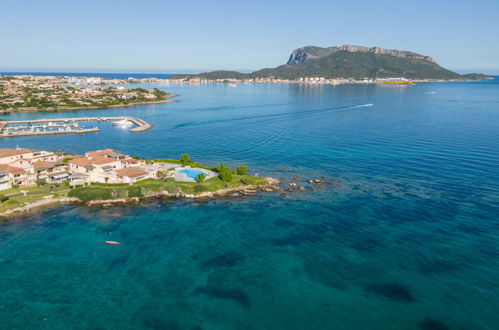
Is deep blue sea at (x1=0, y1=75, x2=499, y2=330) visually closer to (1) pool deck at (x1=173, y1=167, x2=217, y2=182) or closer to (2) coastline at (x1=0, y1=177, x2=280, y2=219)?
(2) coastline at (x1=0, y1=177, x2=280, y2=219)

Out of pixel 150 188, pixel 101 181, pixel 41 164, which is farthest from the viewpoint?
pixel 41 164

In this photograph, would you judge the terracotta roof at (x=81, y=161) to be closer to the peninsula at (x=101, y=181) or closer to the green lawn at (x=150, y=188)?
the peninsula at (x=101, y=181)

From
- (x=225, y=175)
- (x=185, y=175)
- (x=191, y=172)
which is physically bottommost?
(x=185, y=175)

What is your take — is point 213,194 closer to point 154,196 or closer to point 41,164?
point 154,196

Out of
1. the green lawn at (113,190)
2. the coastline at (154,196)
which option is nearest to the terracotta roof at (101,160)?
the green lawn at (113,190)

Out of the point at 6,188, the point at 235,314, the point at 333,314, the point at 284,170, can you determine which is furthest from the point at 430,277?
the point at 6,188

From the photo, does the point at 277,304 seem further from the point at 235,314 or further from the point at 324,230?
the point at 324,230

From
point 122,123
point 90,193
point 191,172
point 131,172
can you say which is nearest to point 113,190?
point 90,193

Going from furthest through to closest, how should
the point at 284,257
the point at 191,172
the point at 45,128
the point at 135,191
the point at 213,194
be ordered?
1. the point at 45,128
2. the point at 191,172
3. the point at 213,194
4. the point at 135,191
5. the point at 284,257
